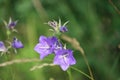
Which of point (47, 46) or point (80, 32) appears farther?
point (80, 32)

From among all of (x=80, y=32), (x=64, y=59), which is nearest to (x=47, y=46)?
(x=64, y=59)

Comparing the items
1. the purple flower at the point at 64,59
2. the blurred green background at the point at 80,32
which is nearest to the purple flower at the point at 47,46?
the purple flower at the point at 64,59

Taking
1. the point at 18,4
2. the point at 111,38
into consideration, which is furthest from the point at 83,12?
the point at 18,4

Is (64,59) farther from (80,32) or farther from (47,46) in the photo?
(80,32)

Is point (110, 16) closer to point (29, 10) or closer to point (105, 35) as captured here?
point (105, 35)

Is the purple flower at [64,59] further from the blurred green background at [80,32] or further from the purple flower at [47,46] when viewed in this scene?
the blurred green background at [80,32]

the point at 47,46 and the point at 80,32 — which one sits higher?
the point at 47,46
